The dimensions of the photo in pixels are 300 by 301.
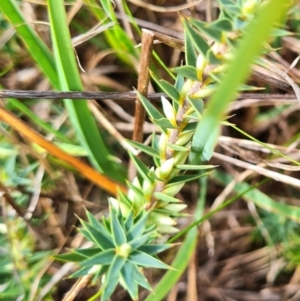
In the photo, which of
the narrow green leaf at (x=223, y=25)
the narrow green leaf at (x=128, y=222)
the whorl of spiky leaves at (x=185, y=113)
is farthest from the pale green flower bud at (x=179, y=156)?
the narrow green leaf at (x=223, y=25)

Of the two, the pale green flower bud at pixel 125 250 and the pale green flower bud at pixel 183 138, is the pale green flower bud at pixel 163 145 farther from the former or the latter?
the pale green flower bud at pixel 125 250

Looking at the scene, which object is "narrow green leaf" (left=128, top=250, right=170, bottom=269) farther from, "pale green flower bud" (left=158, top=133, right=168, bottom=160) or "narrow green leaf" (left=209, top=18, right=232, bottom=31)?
"narrow green leaf" (left=209, top=18, right=232, bottom=31)

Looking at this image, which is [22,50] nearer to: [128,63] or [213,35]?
[128,63]

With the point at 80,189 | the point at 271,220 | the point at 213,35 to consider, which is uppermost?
the point at 213,35

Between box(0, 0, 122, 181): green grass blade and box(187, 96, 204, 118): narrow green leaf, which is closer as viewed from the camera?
box(187, 96, 204, 118): narrow green leaf

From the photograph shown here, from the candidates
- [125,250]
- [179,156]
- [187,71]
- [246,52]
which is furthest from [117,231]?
[246,52]

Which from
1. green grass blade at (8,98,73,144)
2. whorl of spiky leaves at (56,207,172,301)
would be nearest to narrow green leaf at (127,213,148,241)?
whorl of spiky leaves at (56,207,172,301)

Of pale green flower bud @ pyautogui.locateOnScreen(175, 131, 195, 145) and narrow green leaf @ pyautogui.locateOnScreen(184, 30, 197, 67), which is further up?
narrow green leaf @ pyautogui.locateOnScreen(184, 30, 197, 67)

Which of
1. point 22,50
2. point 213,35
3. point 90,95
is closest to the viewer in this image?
point 213,35

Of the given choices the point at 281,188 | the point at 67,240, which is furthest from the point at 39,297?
the point at 281,188

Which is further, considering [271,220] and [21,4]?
[271,220]
